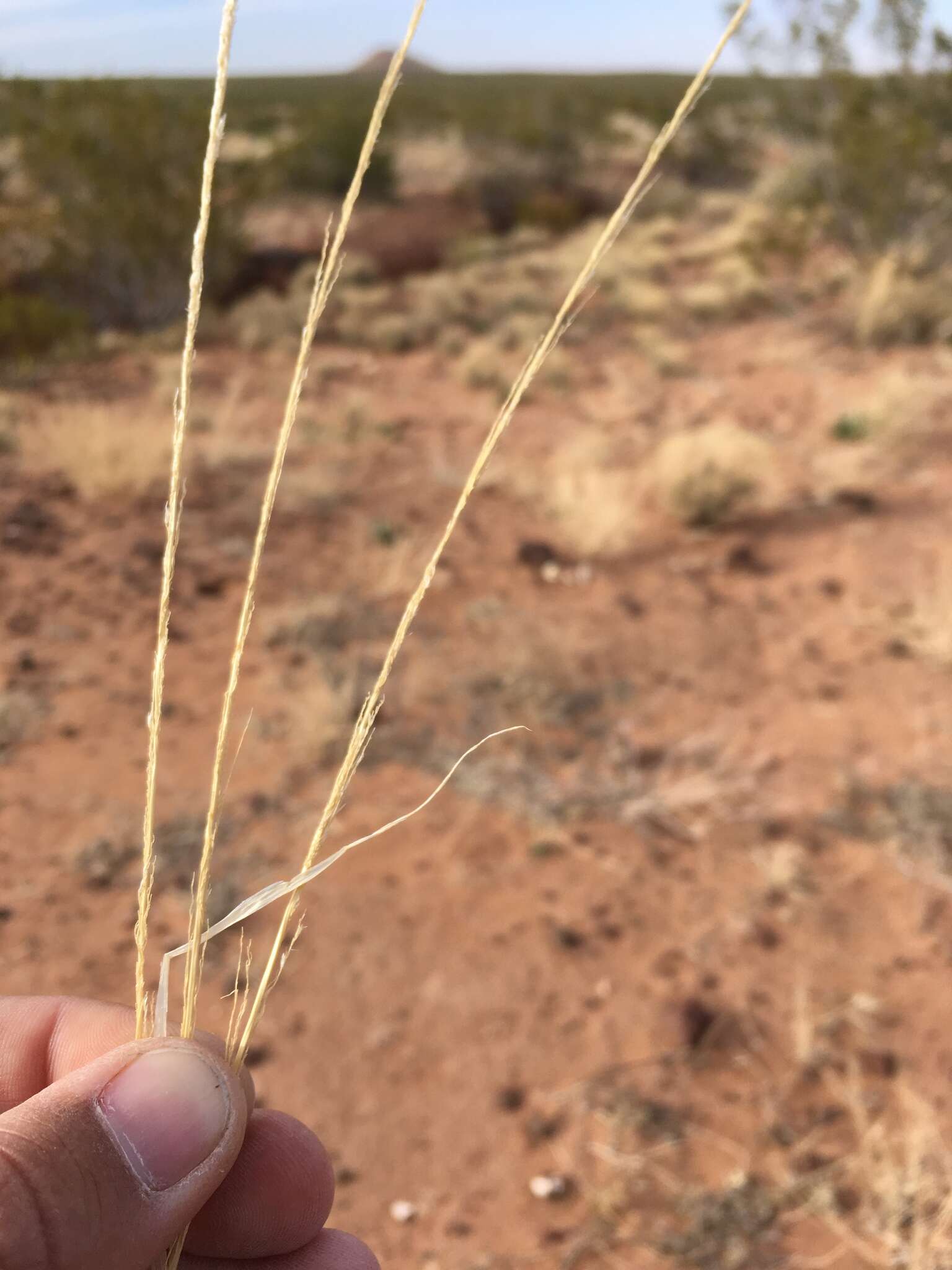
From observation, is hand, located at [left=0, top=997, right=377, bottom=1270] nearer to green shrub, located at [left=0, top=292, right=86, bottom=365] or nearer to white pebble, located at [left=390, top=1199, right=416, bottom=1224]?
white pebble, located at [left=390, top=1199, right=416, bottom=1224]

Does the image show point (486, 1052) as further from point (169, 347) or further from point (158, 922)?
point (169, 347)

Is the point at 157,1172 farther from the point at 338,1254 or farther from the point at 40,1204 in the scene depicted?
the point at 338,1254

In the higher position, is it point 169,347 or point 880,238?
point 880,238

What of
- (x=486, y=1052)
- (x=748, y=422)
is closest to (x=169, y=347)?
→ (x=748, y=422)

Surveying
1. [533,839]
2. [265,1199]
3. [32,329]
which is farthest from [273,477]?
[32,329]

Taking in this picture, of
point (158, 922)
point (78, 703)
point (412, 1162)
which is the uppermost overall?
point (78, 703)

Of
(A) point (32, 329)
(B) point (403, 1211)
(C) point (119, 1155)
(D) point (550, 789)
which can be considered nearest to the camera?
(C) point (119, 1155)
